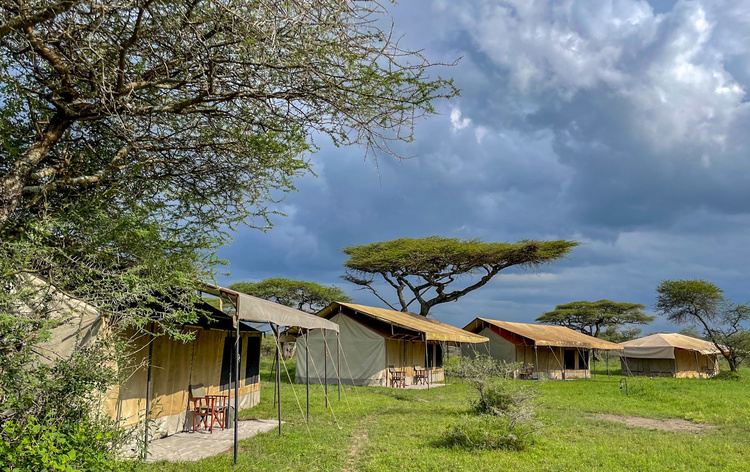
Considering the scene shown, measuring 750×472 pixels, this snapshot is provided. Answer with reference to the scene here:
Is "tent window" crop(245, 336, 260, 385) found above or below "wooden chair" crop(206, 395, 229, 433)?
above

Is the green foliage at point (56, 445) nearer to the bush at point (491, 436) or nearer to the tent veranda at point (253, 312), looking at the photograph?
the tent veranda at point (253, 312)

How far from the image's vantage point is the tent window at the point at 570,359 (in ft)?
93.7

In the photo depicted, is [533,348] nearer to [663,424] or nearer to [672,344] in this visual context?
[672,344]

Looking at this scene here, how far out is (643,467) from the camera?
664 centimetres

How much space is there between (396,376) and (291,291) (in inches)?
706

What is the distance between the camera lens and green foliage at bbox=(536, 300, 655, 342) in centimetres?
4091

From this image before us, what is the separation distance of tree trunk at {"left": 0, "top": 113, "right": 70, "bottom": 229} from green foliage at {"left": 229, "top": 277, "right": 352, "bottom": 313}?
29125 millimetres

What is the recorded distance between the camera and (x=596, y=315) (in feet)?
135

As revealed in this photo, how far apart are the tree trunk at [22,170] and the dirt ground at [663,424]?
37.9ft

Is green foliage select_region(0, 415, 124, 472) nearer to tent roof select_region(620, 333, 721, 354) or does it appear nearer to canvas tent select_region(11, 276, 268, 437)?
canvas tent select_region(11, 276, 268, 437)

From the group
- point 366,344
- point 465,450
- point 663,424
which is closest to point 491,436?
point 465,450

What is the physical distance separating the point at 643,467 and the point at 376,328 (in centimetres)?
1365

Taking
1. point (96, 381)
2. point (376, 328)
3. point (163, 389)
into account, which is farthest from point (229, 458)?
point (376, 328)

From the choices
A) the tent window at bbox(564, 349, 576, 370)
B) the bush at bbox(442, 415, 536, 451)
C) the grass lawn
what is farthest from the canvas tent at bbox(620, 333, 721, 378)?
the bush at bbox(442, 415, 536, 451)
